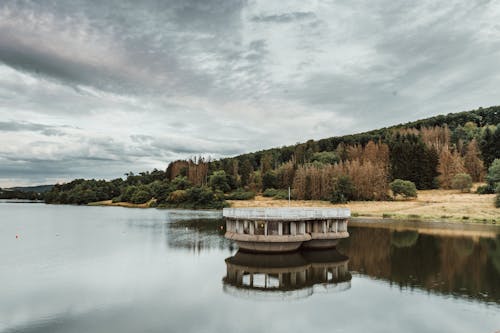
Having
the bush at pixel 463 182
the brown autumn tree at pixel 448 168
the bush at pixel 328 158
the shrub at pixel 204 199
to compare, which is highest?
Result: the bush at pixel 328 158

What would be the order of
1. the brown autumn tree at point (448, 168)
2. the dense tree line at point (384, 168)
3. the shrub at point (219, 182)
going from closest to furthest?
the dense tree line at point (384, 168)
the brown autumn tree at point (448, 168)
the shrub at point (219, 182)

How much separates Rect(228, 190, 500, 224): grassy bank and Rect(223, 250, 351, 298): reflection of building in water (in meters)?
40.9

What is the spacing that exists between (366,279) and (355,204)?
65.3 meters

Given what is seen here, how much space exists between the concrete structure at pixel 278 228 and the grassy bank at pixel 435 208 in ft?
130

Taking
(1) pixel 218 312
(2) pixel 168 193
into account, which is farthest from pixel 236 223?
(2) pixel 168 193

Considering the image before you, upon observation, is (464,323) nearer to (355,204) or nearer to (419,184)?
(355,204)

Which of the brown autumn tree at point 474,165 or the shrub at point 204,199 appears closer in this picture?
the brown autumn tree at point 474,165

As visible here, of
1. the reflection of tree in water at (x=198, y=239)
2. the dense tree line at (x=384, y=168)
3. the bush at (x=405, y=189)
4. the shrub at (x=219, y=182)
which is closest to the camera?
the reflection of tree in water at (x=198, y=239)

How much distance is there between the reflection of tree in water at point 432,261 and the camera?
2389cm

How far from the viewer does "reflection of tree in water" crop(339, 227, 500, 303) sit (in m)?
23.9

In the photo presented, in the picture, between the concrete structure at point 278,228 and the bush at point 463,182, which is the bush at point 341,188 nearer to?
the bush at point 463,182

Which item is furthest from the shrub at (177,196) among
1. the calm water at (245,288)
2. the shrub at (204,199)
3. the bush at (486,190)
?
the bush at (486,190)

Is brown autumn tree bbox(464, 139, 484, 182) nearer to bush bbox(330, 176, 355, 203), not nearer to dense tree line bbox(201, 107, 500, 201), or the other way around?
dense tree line bbox(201, 107, 500, 201)

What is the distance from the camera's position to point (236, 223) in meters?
34.3
